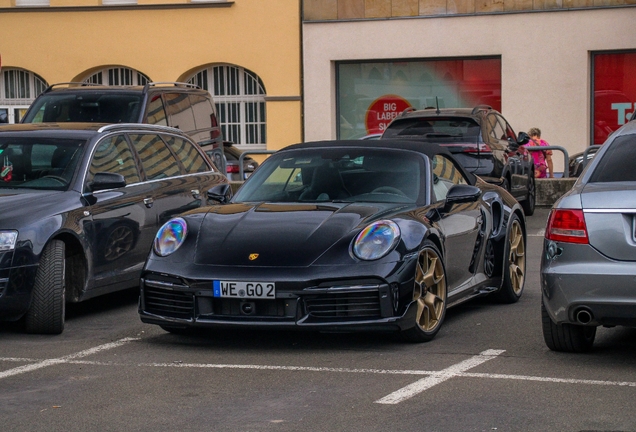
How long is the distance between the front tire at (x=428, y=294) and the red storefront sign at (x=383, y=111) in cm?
2092

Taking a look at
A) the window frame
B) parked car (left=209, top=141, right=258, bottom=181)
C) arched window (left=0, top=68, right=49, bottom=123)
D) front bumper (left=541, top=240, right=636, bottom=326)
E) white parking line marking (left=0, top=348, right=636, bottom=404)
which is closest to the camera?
white parking line marking (left=0, top=348, right=636, bottom=404)

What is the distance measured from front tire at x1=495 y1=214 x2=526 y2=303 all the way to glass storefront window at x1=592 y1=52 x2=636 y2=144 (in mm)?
17971

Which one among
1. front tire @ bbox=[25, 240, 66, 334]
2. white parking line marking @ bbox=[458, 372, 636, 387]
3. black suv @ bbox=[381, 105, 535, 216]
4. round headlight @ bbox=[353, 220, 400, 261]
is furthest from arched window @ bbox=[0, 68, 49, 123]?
white parking line marking @ bbox=[458, 372, 636, 387]

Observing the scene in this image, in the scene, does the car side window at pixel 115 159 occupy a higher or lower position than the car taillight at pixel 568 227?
higher

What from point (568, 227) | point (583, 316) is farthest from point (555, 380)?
point (568, 227)

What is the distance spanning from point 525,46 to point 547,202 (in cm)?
885

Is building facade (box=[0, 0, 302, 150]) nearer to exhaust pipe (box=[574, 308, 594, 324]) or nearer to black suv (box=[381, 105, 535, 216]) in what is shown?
black suv (box=[381, 105, 535, 216])

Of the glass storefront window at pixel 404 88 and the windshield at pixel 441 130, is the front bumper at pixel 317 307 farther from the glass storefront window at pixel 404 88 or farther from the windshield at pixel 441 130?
the glass storefront window at pixel 404 88

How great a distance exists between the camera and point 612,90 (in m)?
27.2

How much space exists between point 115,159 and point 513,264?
338 centimetres

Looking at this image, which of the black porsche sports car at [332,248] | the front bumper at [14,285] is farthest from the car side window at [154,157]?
the front bumper at [14,285]

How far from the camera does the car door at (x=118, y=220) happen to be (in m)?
9.04

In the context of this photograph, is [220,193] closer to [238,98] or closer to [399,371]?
[399,371]

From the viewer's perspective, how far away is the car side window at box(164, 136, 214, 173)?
10.9 m
